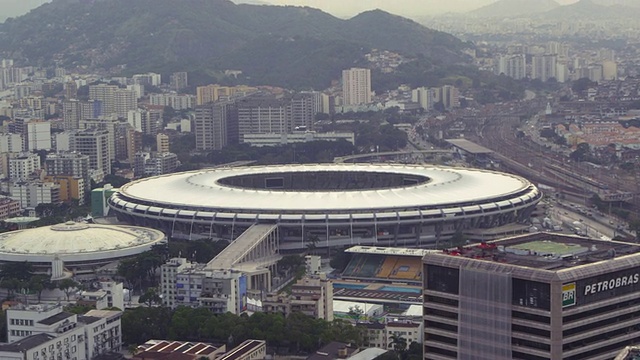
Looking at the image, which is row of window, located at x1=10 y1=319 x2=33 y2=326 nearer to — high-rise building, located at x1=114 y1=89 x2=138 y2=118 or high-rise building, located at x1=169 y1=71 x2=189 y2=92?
high-rise building, located at x1=114 y1=89 x2=138 y2=118

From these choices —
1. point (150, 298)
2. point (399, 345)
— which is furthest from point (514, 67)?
point (399, 345)

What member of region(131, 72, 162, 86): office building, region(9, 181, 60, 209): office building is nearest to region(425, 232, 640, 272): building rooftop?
region(9, 181, 60, 209): office building

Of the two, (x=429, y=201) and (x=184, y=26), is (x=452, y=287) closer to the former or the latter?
(x=429, y=201)

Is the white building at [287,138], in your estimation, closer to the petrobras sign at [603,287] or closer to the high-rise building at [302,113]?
the high-rise building at [302,113]

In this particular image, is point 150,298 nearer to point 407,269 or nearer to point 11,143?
point 407,269

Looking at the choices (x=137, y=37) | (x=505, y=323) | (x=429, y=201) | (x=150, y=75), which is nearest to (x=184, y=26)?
(x=137, y=37)

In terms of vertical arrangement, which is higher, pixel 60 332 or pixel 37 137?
pixel 37 137
